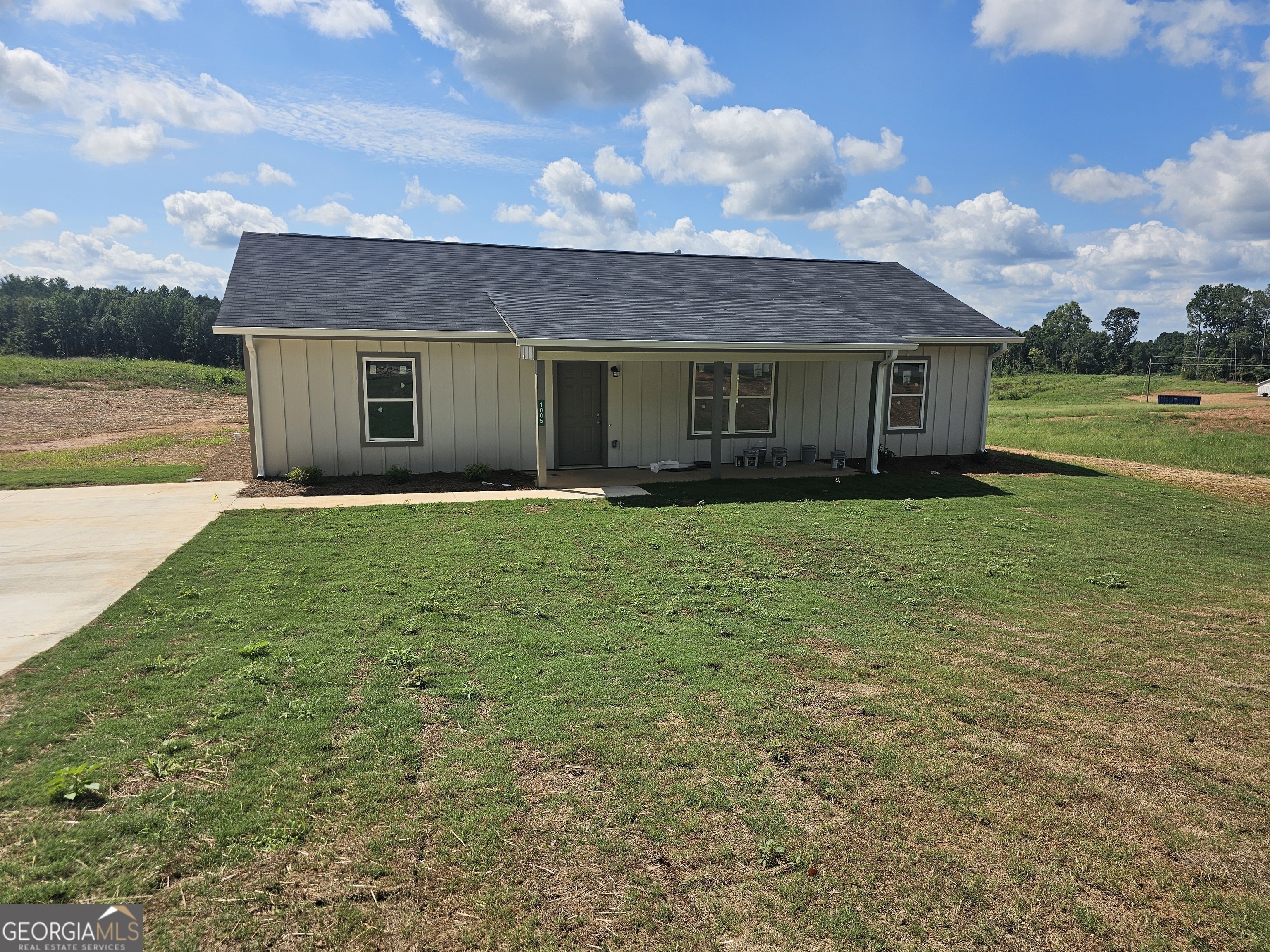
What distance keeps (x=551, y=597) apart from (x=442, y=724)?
2420 millimetres

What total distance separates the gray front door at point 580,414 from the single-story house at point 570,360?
32mm

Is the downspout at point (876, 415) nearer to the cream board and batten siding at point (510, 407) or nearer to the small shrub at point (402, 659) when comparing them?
the cream board and batten siding at point (510, 407)

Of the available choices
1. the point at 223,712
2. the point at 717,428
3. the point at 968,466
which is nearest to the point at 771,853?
the point at 223,712

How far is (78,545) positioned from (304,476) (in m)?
4.23

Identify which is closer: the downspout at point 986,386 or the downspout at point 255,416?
the downspout at point 255,416

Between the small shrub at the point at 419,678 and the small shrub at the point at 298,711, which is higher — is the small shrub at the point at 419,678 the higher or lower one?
the lower one

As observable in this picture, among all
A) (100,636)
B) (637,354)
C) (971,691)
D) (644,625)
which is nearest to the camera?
(971,691)

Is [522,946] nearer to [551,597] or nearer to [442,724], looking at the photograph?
[442,724]

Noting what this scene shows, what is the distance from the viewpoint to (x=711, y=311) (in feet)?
47.9

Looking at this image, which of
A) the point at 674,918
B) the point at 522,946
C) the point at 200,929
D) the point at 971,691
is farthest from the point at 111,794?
the point at 971,691

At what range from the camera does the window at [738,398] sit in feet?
48.3

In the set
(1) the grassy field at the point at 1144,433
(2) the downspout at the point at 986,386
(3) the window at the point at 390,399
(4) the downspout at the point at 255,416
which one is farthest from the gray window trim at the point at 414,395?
(1) the grassy field at the point at 1144,433

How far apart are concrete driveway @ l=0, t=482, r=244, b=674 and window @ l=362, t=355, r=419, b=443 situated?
7.94ft

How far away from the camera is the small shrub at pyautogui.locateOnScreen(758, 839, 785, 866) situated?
318cm
